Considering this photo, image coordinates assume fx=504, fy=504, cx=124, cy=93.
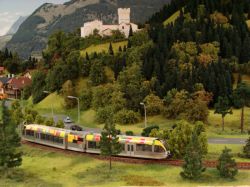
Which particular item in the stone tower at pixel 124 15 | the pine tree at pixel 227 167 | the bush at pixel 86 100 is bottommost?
the pine tree at pixel 227 167

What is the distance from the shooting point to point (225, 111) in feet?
272

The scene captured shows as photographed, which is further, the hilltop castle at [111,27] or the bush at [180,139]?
the hilltop castle at [111,27]

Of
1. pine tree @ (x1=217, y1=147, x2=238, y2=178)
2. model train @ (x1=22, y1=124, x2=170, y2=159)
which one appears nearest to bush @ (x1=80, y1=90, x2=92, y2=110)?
model train @ (x1=22, y1=124, x2=170, y2=159)

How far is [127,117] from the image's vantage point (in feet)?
316

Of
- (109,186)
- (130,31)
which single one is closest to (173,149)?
(109,186)

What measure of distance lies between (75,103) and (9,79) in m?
51.1

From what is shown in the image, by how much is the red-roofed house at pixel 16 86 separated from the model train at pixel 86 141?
230 ft

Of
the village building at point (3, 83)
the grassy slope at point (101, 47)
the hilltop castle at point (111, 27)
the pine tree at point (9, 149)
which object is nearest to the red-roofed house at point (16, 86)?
the village building at point (3, 83)

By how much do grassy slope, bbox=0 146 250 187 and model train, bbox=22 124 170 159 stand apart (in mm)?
Result: 1865

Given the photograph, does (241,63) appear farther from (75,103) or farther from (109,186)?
(109,186)

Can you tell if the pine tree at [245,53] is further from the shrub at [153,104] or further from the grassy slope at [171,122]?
the shrub at [153,104]

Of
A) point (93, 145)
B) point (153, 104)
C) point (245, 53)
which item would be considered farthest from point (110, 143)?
point (245, 53)

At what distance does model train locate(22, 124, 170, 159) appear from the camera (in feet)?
210

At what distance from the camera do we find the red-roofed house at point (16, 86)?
149875 millimetres
